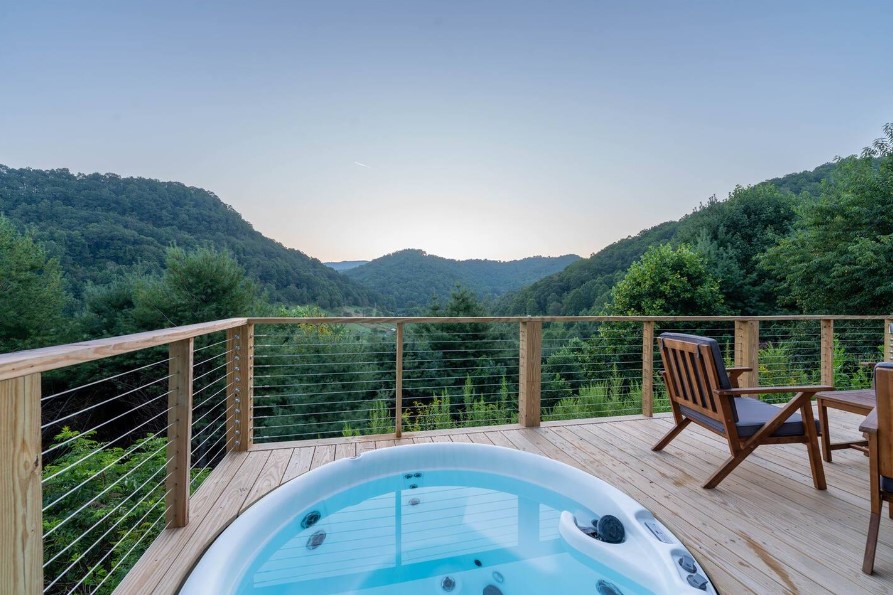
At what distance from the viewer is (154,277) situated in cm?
1084

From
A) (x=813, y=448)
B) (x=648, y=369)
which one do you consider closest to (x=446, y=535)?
(x=813, y=448)

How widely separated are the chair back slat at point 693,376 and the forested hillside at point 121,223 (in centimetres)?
899

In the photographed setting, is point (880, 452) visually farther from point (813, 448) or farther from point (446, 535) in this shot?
point (446, 535)

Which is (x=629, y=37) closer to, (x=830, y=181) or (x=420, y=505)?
(x=420, y=505)

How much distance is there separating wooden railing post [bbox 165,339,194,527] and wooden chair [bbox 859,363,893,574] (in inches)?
107

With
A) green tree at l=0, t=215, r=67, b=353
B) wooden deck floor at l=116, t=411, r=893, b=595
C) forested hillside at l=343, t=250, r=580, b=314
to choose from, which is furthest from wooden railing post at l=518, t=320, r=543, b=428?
green tree at l=0, t=215, r=67, b=353

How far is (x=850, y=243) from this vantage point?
29.8ft

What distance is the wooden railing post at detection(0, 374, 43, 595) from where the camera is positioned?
2.83 ft

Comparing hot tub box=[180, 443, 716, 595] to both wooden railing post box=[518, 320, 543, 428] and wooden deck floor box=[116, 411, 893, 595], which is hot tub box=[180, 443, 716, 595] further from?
wooden railing post box=[518, 320, 543, 428]

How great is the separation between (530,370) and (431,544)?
1.65m

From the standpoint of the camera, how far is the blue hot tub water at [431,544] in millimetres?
1739

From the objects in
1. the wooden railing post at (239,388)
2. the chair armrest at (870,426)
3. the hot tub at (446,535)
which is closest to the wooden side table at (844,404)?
the chair armrest at (870,426)

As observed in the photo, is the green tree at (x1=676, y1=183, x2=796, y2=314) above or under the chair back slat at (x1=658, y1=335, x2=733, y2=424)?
above

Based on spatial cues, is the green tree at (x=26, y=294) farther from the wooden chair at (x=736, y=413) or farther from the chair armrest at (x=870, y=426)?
the chair armrest at (x=870, y=426)
